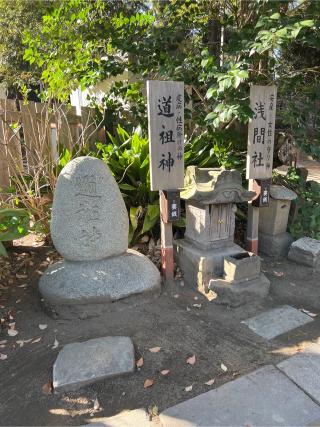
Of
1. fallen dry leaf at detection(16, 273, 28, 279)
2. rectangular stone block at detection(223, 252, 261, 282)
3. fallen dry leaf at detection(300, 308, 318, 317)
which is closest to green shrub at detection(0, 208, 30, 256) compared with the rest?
fallen dry leaf at detection(16, 273, 28, 279)

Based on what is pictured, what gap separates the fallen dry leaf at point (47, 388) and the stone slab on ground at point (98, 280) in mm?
829

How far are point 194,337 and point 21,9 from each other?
48.7 feet

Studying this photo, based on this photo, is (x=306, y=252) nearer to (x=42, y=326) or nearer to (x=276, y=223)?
(x=276, y=223)

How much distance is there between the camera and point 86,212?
3346mm

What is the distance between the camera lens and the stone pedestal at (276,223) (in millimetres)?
4414

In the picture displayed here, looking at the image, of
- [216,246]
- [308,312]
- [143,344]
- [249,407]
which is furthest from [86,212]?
[308,312]

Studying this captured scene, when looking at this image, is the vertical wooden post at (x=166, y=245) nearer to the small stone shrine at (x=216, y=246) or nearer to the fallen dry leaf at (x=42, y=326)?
the small stone shrine at (x=216, y=246)

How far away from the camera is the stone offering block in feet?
13.8

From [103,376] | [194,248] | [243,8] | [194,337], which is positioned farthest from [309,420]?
[243,8]

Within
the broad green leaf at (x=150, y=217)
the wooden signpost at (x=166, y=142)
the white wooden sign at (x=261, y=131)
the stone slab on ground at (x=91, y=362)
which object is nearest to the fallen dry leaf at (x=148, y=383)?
the stone slab on ground at (x=91, y=362)

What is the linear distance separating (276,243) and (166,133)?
6.95 ft

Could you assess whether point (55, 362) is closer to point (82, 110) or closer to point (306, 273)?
point (306, 273)

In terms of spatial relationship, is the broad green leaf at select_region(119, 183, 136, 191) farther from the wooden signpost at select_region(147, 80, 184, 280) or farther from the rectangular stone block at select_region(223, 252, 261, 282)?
the rectangular stone block at select_region(223, 252, 261, 282)

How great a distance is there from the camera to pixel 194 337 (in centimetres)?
297
